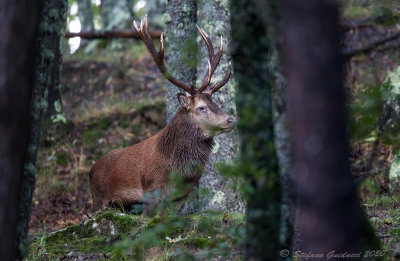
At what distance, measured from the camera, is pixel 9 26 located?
3588mm

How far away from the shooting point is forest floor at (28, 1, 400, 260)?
5699 mm

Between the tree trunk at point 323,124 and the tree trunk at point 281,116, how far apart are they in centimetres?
45

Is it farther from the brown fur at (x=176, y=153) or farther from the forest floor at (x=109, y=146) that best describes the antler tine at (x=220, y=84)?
the forest floor at (x=109, y=146)

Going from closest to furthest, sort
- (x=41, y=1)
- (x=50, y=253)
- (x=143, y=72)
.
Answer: (x=41, y=1) → (x=50, y=253) → (x=143, y=72)

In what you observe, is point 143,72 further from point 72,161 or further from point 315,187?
point 315,187

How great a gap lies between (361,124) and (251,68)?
0.75 metres

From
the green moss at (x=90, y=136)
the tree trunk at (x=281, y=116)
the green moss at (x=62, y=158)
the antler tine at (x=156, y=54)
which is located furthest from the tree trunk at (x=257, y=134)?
the green moss at (x=90, y=136)

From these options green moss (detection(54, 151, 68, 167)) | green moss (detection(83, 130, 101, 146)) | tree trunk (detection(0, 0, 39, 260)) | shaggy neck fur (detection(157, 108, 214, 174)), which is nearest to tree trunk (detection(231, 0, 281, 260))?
tree trunk (detection(0, 0, 39, 260))

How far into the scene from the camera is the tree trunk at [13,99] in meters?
3.53

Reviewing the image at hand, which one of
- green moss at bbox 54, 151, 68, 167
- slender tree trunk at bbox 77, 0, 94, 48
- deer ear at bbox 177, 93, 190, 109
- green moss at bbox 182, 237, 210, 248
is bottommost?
green moss at bbox 54, 151, 68, 167

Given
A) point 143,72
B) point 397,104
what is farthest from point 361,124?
point 143,72

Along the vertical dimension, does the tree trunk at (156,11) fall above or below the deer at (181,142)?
above

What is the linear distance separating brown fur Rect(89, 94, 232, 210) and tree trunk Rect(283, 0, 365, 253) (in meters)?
4.63

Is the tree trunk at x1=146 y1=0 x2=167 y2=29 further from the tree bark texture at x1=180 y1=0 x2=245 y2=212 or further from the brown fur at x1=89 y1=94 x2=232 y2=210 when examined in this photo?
the brown fur at x1=89 y1=94 x2=232 y2=210
